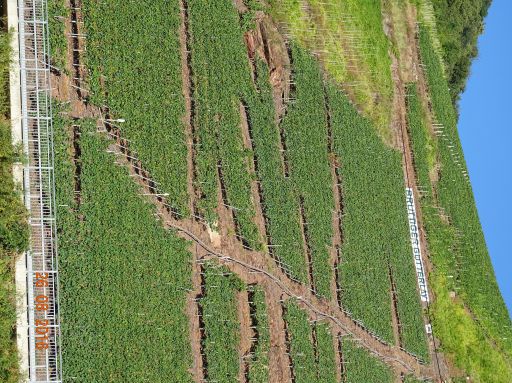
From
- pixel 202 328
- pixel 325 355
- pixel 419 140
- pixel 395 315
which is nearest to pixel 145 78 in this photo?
pixel 202 328

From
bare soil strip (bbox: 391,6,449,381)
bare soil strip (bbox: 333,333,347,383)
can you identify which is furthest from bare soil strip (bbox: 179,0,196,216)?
bare soil strip (bbox: 391,6,449,381)

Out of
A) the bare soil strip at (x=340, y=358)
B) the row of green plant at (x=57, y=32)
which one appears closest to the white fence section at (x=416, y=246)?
the bare soil strip at (x=340, y=358)

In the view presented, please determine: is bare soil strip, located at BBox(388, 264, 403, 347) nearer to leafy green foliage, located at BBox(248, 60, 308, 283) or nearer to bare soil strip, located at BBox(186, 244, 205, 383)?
leafy green foliage, located at BBox(248, 60, 308, 283)

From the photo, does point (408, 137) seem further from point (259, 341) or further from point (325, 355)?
point (259, 341)

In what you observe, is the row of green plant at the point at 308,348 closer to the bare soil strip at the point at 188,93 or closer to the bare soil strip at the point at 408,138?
the bare soil strip at the point at 188,93

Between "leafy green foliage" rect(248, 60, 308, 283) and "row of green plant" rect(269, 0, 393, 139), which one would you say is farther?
"row of green plant" rect(269, 0, 393, 139)

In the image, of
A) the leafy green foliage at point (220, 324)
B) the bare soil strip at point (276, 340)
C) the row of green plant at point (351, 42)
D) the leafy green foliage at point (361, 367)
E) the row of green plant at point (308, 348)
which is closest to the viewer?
the leafy green foliage at point (220, 324)
